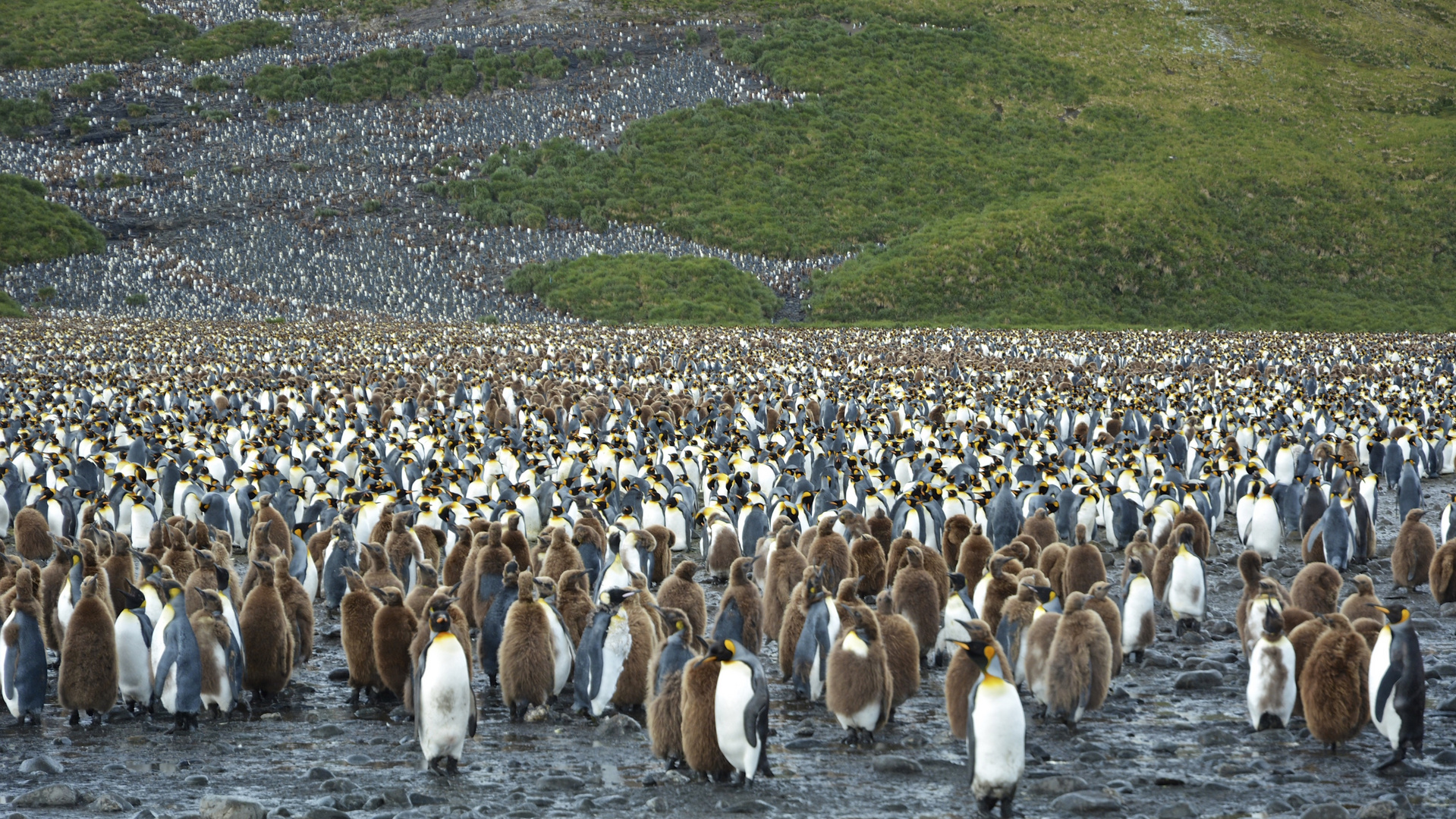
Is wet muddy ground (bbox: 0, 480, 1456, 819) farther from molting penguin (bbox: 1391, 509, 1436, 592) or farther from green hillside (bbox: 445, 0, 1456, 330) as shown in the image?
green hillside (bbox: 445, 0, 1456, 330)

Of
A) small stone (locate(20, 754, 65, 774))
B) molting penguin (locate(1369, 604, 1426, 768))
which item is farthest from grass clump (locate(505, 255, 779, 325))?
molting penguin (locate(1369, 604, 1426, 768))

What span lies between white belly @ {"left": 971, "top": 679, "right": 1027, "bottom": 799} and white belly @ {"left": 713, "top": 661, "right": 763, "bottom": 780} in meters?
1.11

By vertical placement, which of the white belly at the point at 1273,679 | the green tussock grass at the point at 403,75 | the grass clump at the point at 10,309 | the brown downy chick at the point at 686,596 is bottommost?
the white belly at the point at 1273,679

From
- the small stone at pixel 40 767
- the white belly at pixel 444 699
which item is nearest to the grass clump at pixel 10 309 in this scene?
the small stone at pixel 40 767

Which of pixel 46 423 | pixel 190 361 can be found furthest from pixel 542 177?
pixel 46 423

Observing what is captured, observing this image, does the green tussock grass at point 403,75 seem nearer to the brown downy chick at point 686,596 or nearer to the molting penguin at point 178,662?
the brown downy chick at point 686,596

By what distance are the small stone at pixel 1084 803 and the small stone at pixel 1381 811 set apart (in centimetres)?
110

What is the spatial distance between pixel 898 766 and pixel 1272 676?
226 cm

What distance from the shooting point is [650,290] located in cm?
4956

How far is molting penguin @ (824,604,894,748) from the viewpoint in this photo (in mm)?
6395

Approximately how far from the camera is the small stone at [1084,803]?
223 inches

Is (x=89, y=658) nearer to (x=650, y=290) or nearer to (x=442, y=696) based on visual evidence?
(x=442, y=696)

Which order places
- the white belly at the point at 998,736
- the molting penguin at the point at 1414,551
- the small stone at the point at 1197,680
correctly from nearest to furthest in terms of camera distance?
the white belly at the point at 998,736, the small stone at the point at 1197,680, the molting penguin at the point at 1414,551

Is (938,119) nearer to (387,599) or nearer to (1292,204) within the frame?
(1292,204)
